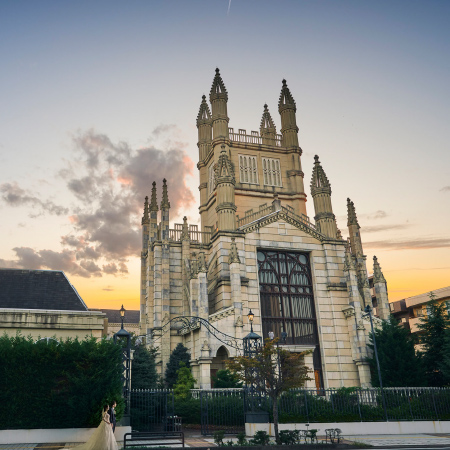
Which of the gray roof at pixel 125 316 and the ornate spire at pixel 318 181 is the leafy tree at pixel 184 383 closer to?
the ornate spire at pixel 318 181

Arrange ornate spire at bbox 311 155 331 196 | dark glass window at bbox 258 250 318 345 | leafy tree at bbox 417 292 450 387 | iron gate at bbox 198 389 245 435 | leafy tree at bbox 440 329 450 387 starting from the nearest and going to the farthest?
1. iron gate at bbox 198 389 245 435
2. leafy tree at bbox 440 329 450 387
3. leafy tree at bbox 417 292 450 387
4. dark glass window at bbox 258 250 318 345
5. ornate spire at bbox 311 155 331 196

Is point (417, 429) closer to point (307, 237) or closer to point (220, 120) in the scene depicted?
point (307, 237)

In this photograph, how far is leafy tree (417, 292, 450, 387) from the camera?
33688mm

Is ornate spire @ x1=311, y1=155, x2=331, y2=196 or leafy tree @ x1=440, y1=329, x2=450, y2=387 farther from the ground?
ornate spire @ x1=311, y1=155, x2=331, y2=196

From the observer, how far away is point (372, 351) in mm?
36375

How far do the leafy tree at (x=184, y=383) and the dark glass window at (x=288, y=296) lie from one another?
7.43 metres

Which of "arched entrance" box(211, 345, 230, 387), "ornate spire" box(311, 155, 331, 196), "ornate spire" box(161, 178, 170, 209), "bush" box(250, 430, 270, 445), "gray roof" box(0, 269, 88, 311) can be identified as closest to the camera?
"bush" box(250, 430, 270, 445)

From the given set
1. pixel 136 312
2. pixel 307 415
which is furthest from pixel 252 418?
pixel 136 312

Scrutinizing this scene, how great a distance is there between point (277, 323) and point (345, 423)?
14251 mm

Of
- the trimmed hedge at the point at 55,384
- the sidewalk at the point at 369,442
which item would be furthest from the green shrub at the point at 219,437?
the trimmed hedge at the point at 55,384

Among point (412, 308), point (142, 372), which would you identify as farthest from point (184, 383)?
point (412, 308)

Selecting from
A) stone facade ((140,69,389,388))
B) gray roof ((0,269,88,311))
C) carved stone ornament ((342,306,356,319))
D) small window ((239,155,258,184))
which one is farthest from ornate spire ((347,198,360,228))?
gray roof ((0,269,88,311))

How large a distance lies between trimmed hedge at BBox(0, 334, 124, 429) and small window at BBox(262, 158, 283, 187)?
3205 centimetres

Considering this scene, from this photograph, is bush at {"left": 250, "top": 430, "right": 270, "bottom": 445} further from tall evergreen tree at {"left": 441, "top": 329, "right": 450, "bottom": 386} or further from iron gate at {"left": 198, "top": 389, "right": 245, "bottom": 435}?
tall evergreen tree at {"left": 441, "top": 329, "right": 450, "bottom": 386}
